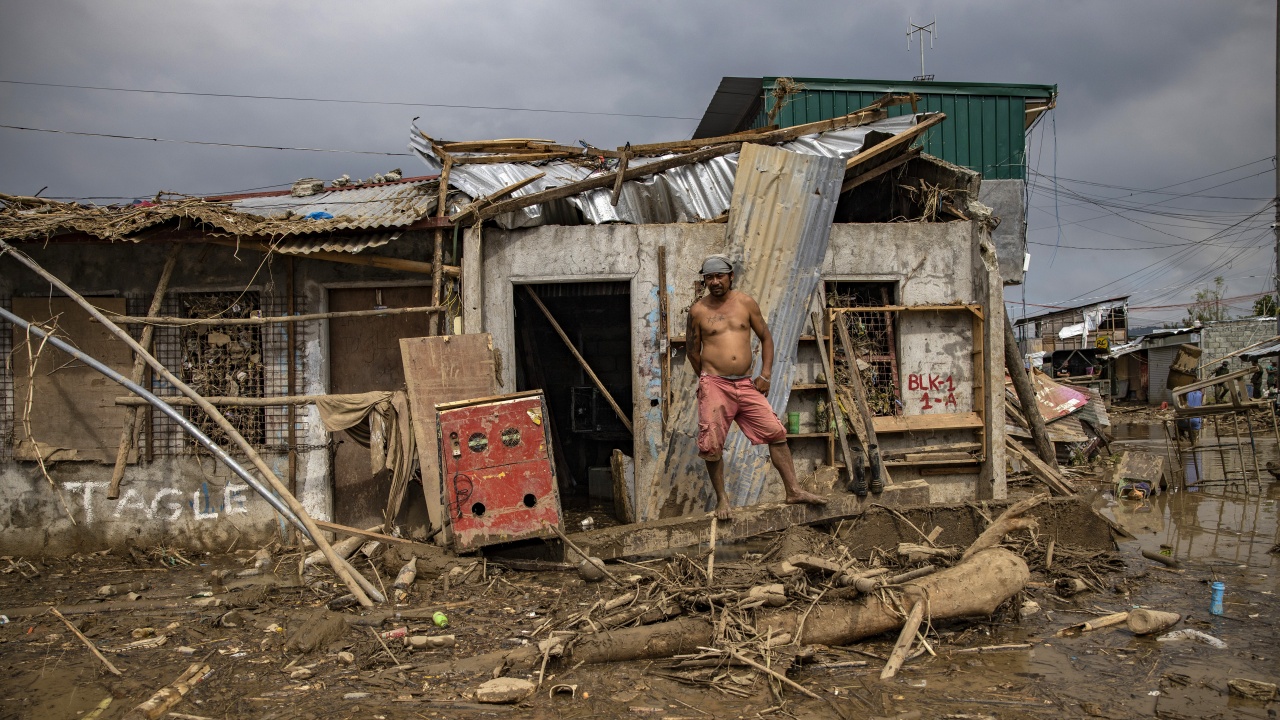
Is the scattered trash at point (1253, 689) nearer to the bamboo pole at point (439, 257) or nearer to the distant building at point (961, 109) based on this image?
the bamboo pole at point (439, 257)

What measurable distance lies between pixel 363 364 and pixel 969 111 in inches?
481

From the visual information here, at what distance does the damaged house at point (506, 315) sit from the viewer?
7.59 m

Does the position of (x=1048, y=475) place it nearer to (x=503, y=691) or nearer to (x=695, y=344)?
(x=695, y=344)

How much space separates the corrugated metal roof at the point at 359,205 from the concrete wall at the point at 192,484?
406mm

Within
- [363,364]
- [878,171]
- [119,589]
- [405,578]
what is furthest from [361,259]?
[878,171]

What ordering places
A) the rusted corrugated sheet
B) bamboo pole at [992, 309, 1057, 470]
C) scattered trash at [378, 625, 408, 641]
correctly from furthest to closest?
bamboo pole at [992, 309, 1057, 470] → the rusted corrugated sheet → scattered trash at [378, 625, 408, 641]

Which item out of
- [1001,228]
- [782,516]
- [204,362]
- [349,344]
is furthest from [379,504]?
[1001,228]

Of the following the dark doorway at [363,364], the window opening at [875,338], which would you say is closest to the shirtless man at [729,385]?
the window opening at [875,338]

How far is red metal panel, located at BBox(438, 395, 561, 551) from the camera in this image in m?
6.18

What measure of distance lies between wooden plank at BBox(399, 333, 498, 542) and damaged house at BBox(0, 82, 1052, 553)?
0.53 m

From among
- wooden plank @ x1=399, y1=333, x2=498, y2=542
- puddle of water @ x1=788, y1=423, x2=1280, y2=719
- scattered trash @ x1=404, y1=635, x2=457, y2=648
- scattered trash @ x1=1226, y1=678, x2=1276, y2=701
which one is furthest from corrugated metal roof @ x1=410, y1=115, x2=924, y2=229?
scattered trash @ x1=1226, y1=678, x2=1276, y2=701

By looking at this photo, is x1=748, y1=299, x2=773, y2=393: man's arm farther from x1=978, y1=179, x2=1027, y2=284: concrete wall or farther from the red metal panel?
x1=978, y1=179, x2=1027, y2=284: concrete wall

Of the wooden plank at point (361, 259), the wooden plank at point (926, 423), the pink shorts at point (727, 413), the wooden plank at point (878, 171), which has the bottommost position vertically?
the wooden plank at point (926, 423)

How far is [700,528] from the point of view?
19.9 feet
